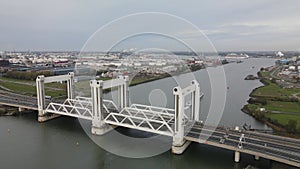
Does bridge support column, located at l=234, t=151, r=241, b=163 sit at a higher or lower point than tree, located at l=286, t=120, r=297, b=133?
lower

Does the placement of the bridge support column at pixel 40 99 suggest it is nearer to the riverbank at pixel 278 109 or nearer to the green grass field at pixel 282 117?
the riverbank at pixel 278 109

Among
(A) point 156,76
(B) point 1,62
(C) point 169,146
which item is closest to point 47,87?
(A) point 156,76

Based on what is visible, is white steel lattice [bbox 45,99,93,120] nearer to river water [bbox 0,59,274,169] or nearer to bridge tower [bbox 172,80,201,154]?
river water [bbox 0,59,274,169]

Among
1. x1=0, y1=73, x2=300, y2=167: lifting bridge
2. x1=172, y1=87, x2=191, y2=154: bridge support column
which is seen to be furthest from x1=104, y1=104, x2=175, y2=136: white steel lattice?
x1=172, y1=87, x2=191, y2=154: bridge support column

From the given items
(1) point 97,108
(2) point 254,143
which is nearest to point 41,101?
(1) point 97,108

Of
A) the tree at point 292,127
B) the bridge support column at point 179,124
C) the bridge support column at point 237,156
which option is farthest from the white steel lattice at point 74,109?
the tree at point 292,127

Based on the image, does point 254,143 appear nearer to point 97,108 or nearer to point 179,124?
point 179,124
